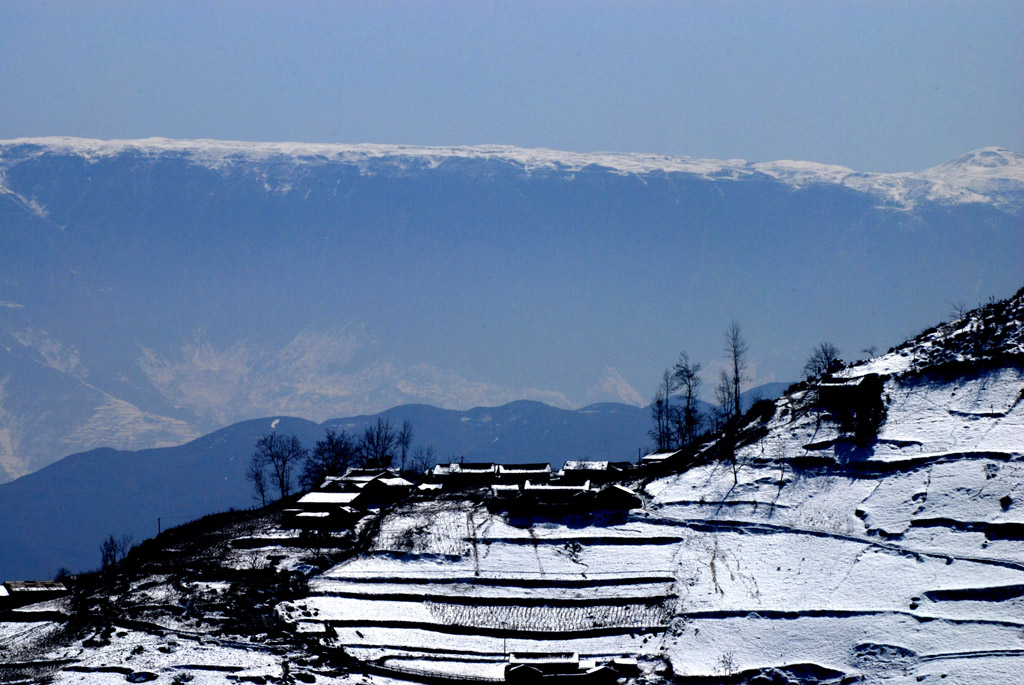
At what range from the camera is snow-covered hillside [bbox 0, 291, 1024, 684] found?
65.2m

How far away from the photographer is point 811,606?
70250 millimetres

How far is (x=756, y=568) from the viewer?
77.2 m

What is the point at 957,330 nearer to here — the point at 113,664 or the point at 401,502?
the point at 401,502

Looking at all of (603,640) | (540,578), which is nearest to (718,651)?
(603,640)

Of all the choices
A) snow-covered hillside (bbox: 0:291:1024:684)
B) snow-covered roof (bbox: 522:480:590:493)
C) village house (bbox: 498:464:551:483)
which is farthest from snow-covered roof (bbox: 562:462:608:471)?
snow-covered hillside (bbox: 0:291:1024:684)

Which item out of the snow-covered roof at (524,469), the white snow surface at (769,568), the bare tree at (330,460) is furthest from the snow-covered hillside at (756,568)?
the bare tree at (330,460)

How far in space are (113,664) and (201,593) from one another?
13.2m

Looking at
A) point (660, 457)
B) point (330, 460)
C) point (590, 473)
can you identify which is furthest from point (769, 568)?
point (330, 460)

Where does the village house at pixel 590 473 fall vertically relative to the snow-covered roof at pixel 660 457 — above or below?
below

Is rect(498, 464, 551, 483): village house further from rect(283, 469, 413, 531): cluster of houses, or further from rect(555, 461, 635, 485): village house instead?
rect(283, 469, 413, 531): cluster of houses

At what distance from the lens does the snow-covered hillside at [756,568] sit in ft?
214

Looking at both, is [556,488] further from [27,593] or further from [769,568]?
[27,593]

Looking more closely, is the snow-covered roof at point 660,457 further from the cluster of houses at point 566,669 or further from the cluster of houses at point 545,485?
the cluster of houses at point 566,669

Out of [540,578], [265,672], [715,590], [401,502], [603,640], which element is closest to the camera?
[265,672]
